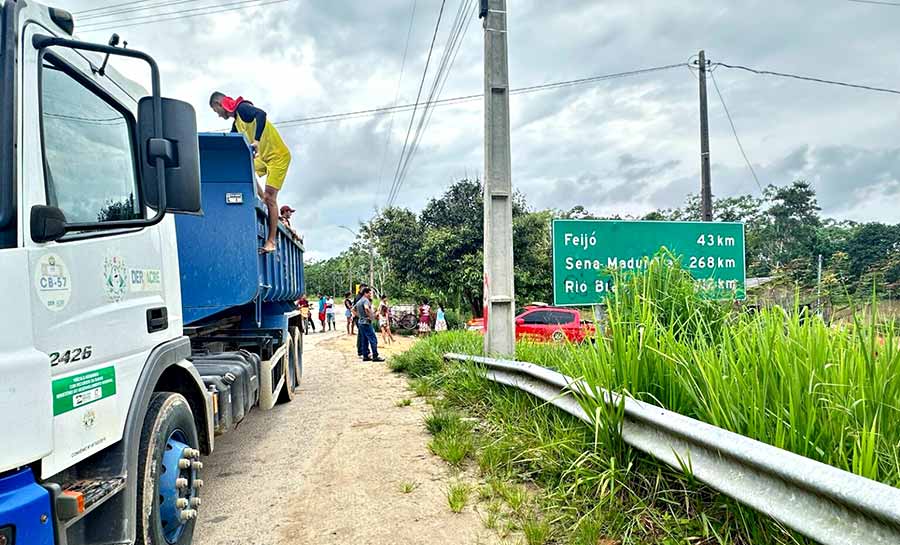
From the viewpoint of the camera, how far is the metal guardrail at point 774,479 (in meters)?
1.92

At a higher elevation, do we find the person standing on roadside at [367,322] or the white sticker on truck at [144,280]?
the white sticker on truck at [144,280]

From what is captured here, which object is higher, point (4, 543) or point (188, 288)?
point (188, 288)

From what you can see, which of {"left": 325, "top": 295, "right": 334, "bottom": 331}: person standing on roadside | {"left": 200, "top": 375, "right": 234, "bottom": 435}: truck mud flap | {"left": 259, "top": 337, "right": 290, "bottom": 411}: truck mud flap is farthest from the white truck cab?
{"left": 325, "top": 295, "right": 334, "bottom": 331}: person standing on roadside

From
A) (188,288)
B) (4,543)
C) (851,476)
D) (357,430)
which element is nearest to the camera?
(4,543)

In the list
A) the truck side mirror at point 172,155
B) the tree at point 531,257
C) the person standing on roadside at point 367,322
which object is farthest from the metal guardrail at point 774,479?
the tree at point 531,257

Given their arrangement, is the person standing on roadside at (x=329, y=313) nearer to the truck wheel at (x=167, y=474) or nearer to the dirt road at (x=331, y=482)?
the dirt road at (x=331, y=482)

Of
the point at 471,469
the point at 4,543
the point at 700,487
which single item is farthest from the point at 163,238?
the point at 700,487

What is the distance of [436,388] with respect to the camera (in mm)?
8195

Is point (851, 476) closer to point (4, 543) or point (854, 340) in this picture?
point (854, 340)

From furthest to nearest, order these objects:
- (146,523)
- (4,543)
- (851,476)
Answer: (146,523)
(851,476)
(4,543)

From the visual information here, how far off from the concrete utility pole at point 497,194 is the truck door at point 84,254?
4.88 metres

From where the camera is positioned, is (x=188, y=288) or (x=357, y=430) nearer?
(x=188, y=288)

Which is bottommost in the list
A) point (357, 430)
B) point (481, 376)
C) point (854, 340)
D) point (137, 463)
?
point (357, 430)

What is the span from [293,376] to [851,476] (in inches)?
308
